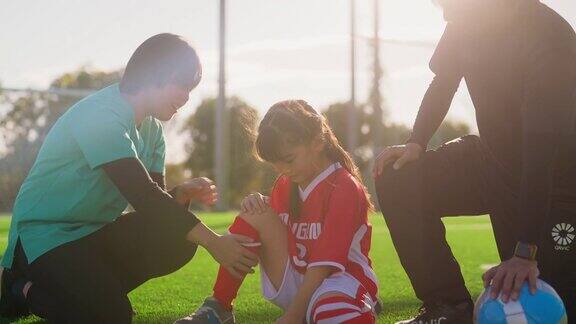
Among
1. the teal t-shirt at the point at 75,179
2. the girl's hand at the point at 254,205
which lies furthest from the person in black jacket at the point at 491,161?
the teal t-shirt at the point at 75,179

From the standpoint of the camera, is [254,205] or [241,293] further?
[241,293]

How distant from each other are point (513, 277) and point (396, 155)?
0.95 meters

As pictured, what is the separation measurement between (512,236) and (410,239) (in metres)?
0.41

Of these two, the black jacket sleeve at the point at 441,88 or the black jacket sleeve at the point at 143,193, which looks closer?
the black jacket sleeve at the point at 143,193

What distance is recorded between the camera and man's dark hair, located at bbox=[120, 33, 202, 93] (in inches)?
124

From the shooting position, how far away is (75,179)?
3.10 metres

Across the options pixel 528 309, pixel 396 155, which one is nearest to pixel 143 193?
pixel 396 155

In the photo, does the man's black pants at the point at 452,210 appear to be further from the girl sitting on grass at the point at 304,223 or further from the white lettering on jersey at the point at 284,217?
the white lettering on jersey at the point at 284,217

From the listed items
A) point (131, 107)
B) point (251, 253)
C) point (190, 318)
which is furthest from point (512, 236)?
point (131, 107)

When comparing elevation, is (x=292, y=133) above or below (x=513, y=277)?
above

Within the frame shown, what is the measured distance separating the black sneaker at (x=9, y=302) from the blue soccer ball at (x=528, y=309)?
6.37 ft

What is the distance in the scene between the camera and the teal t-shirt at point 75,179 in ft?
9.84

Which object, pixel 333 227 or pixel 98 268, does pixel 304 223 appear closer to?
pixel 333 227

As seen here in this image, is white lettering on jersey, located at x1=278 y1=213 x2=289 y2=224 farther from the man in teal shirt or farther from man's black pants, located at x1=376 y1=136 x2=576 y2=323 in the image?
man's black pants, located at x1=376 y1=136 x2=576 y2=323
